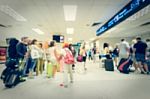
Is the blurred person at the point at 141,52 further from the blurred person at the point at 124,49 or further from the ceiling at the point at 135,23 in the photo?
the ceiling at the point at 135,23

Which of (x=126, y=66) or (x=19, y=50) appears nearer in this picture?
(x=19, y=50)

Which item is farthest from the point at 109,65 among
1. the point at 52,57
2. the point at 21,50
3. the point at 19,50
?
the point at 19,50

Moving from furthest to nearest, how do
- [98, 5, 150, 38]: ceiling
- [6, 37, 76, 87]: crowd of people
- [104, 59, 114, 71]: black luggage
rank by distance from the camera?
[104, 59, 114, 71]: black luggage → [98, 5, 150, 38]: ceiling → [6, 37, 76, 87]: crowd of people

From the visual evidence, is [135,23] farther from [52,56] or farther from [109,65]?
[52,56]

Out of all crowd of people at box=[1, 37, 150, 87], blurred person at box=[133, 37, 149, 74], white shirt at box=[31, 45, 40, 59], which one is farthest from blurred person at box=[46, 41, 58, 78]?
blurred person at box=[133, 37, 149, 74]

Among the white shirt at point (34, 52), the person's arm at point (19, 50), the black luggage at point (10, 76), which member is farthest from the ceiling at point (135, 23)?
the black luggage at point (10, 76)

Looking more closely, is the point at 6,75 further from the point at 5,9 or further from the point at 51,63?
the point at 5,9

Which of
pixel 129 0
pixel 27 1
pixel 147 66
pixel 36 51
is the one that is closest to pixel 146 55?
pixel 147 66

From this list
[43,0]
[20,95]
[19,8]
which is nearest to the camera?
[20,95]

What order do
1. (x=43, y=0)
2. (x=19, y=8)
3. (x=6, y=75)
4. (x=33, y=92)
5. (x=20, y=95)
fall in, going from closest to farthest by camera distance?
1. (x=20, y=95)
2. (x=33, y=92)
3. (x=6, y=75)
4. (x=43, y=0)
5. (x=19, y=8)

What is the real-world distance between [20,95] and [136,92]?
2628 mm

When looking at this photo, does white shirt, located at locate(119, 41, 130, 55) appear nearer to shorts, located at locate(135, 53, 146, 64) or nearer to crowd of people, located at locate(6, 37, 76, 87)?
shorts, located at locate(135, 53, 146, 64)

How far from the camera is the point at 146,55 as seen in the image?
8500 millimetres

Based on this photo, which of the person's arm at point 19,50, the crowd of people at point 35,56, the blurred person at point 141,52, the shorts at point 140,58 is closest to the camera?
the crowd of people at point 35,56
